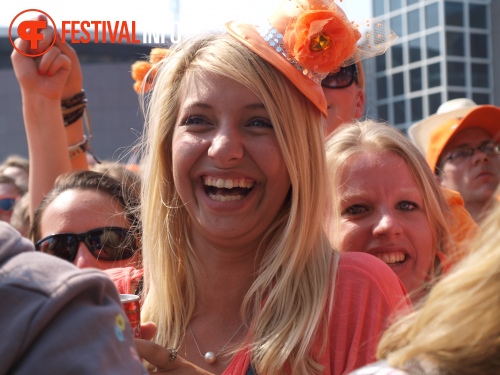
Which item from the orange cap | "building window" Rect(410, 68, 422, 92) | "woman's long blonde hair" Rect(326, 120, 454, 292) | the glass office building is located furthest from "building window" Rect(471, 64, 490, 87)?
"woman's long blonde hair" Rect(326, 120, 454, 292)

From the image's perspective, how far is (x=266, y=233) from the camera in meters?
2.38

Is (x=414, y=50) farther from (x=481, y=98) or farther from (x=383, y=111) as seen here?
(x=383, y=111)

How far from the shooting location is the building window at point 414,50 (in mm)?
30562

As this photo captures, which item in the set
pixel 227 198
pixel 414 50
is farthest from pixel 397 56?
pixel 227 198

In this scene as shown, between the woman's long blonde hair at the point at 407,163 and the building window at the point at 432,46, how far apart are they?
27.3 m

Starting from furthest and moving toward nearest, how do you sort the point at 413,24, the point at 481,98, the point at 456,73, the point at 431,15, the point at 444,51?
the point at 413,24, the point at 431,15, the point at 481,98, the point at 456,73, the point at 444,51

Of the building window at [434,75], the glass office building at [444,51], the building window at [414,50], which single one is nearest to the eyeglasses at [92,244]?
the glass office building at [444,51]

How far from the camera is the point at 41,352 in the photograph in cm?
112

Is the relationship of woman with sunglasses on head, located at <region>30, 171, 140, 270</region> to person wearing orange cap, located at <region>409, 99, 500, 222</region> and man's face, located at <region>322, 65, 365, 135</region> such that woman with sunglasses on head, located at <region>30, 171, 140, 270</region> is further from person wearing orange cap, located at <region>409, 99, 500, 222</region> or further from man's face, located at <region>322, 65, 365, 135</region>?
person wearing orange cap, located at <region>409, 99, 500, 222</region>

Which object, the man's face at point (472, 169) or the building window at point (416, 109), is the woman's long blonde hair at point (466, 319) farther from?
the building window at point (416, 109)

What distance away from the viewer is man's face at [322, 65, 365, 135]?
3.65 meters

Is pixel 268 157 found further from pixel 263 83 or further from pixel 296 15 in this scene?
pixel 296 15

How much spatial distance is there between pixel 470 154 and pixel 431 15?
2682 centimetres

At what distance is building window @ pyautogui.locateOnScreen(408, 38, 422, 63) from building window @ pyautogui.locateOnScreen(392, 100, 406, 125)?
220 centimetres
